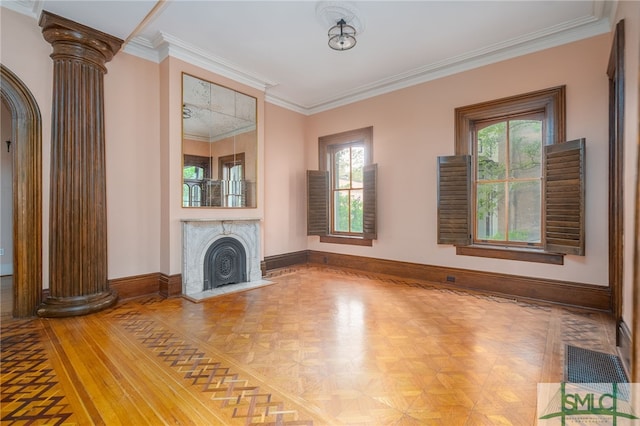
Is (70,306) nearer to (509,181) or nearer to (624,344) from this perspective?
(624,344)

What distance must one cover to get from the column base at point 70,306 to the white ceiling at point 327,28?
3048 millimetres

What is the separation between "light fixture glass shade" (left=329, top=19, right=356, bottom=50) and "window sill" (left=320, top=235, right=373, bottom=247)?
313 cm

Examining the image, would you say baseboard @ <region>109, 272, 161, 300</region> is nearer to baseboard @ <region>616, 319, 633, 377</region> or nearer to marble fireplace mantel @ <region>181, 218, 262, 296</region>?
marble fireplace mantel @ <region>181, 218, 262, 296</region>

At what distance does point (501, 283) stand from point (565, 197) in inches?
51.9

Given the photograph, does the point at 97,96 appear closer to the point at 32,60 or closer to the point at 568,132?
the point at 32,60

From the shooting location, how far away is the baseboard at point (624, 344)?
2216 millimetres

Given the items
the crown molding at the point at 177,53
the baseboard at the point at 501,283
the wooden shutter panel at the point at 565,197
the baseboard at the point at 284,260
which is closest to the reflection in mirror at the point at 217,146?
the crown molding at the point at 177,53

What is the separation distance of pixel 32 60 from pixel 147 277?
2.74 meters

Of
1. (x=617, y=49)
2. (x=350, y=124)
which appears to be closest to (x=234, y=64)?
(x=350, y=124)

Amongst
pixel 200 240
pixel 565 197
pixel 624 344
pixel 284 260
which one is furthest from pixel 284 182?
pixel 624 344

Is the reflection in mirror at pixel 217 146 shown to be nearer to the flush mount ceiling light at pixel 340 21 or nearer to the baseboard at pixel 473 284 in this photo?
the baseboard at pixel 473 284
